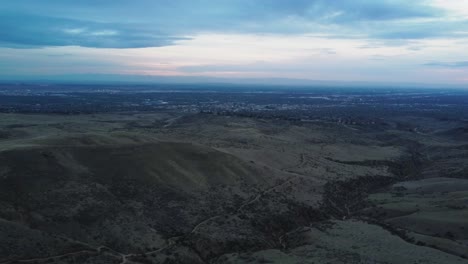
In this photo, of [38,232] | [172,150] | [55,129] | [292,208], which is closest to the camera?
[38,232]

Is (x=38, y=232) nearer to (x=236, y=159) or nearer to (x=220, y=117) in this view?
(x=236, y=159)

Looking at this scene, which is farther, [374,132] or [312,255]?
[374,132]

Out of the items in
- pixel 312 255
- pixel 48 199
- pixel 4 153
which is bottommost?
pixel 312 255

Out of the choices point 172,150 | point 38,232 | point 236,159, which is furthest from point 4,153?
point 236,159

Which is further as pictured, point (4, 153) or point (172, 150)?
point (172, 150)

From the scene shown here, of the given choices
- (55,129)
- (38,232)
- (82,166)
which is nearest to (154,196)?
(82,166)

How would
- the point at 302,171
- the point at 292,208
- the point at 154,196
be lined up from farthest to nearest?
1. the point at 302,171
2. the point at 292,208
3. the point at 154,196

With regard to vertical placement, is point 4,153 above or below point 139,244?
above

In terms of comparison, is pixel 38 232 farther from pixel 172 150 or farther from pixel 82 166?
pixel 172 150

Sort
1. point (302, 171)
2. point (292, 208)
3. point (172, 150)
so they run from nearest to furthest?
point (292, 208) < point (172, 150) < point (302, 171)
